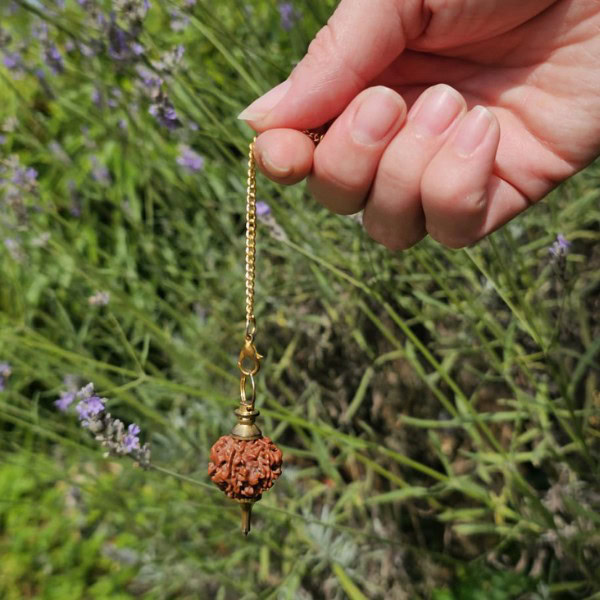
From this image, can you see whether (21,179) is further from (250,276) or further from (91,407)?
(250,276)

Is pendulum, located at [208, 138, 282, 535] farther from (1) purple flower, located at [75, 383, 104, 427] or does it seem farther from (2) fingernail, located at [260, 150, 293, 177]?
(1) purple flower, located at [75, 383, 104, 427]

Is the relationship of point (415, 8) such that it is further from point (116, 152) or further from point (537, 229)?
point (116, 152)

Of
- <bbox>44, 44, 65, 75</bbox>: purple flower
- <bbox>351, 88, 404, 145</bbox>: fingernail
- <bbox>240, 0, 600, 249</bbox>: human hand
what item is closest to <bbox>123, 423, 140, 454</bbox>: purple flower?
<bbox>240, 0, 600, 249</bbox>: human hand

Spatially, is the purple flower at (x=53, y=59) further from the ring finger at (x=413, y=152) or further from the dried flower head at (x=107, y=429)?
the ring finger at (x=413, y=152)

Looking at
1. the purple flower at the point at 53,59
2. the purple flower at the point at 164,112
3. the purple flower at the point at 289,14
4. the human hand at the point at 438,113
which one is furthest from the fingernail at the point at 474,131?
the purple flower at the point at 53,59

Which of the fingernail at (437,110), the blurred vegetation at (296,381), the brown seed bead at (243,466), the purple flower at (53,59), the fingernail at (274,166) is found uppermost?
the purple flower at (53,59)

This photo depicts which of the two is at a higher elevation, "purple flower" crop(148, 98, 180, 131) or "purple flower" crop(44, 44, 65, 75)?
"purple flower" crop(44, 44, 65, 75)

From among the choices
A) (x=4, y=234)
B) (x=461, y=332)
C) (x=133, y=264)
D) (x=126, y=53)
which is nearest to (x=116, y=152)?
(x=133, y=264)
